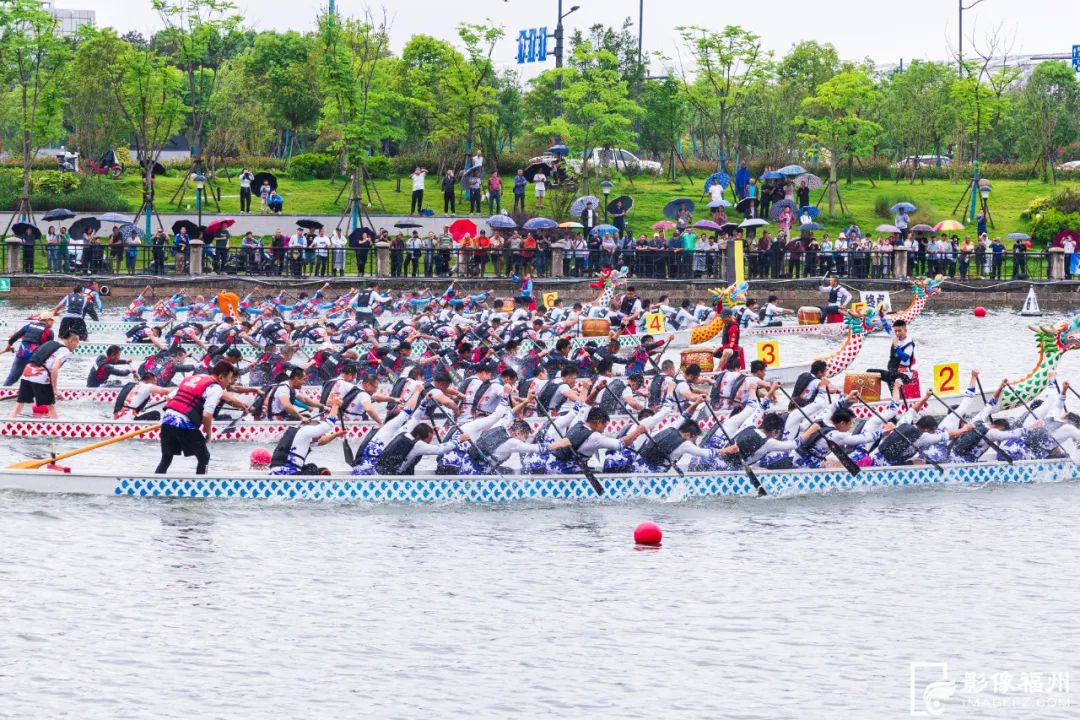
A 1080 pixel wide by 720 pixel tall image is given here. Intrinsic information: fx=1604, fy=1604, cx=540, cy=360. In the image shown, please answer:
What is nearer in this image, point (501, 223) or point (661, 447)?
point (661, 447)

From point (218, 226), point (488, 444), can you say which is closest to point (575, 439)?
point (488, 444)

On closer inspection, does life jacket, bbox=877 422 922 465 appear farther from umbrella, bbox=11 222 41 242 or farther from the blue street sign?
the blue street sign

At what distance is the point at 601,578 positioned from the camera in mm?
18188

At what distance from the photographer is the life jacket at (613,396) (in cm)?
2503

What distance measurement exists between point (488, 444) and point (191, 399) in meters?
3.83

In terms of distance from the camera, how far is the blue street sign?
67.5 meters

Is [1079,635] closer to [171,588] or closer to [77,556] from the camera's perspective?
[171,588]

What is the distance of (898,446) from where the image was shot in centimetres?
2208

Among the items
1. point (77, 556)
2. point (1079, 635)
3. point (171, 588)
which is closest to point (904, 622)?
point (1079, 635)

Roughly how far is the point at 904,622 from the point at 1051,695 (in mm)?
2325

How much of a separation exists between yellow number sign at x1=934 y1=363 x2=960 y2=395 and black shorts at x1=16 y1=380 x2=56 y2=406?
47.5 feet

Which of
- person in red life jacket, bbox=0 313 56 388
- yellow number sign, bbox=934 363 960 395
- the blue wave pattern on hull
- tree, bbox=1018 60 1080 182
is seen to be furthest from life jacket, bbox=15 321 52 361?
tree, bbox=1018 60 1080 182

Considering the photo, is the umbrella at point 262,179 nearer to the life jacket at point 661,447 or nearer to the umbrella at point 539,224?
the umbrella at point 539,224

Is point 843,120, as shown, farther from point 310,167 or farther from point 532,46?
point 310,167
